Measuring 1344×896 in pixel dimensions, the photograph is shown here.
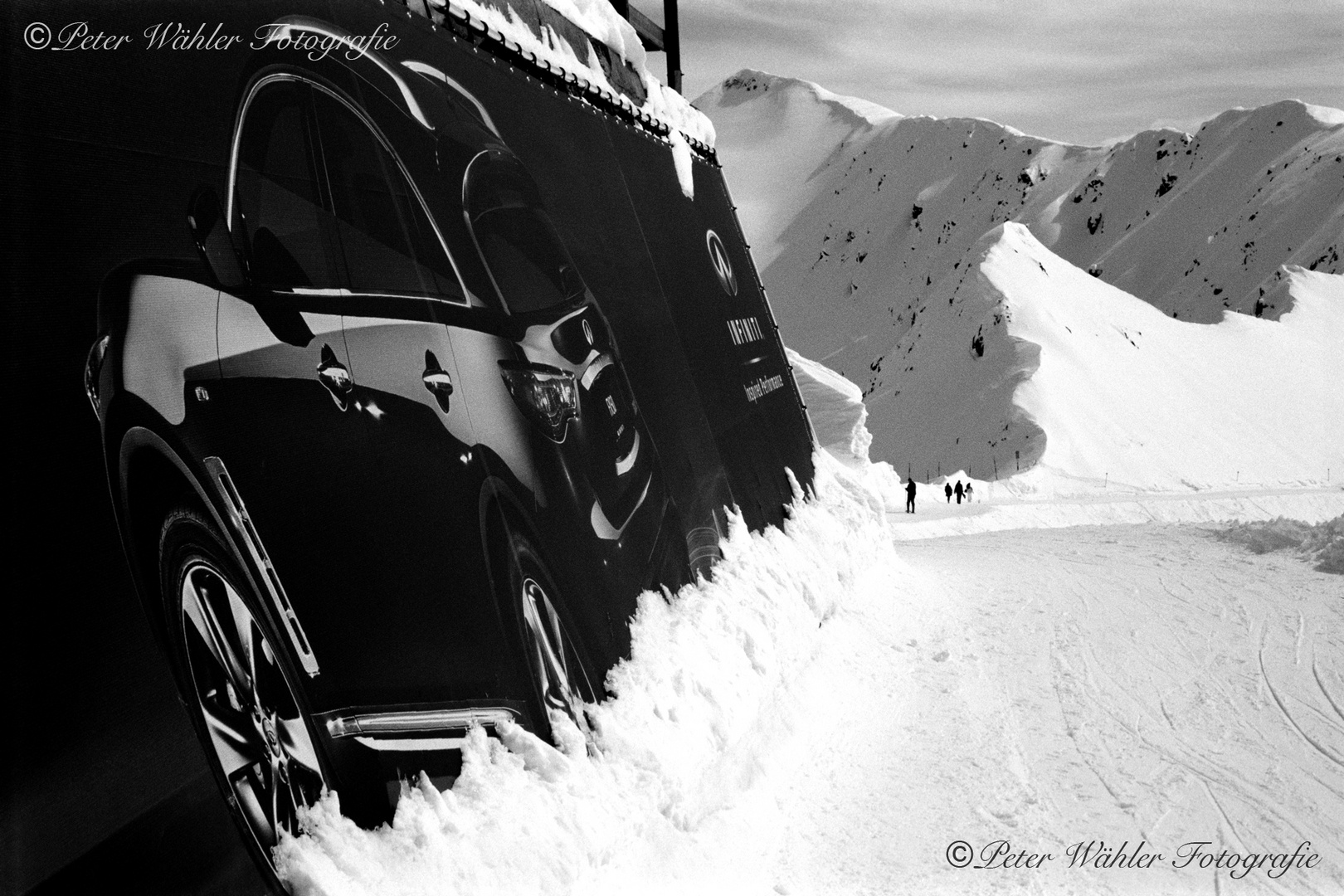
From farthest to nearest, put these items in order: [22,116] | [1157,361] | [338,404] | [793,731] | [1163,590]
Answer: [1157,361] < [1163,590] < [793,731] < [338,404] < [22,116]

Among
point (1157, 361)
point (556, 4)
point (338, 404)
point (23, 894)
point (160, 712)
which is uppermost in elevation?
point (556, 4)

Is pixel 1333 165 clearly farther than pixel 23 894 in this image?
Yes

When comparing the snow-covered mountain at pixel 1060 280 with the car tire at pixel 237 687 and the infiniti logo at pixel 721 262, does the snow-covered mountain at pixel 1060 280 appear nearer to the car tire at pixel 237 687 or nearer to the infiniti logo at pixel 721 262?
the infiniti logo at pixel 721 262

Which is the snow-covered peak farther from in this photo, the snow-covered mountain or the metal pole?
the metal pole

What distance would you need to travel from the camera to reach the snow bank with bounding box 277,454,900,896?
11.1 feet

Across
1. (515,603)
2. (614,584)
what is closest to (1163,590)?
(614,584)

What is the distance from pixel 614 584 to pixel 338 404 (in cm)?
215

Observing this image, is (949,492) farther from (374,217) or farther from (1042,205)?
(1042,205)

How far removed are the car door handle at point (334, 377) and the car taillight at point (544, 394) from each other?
1223 mm

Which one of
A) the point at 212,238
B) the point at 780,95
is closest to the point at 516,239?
the point at 212,238

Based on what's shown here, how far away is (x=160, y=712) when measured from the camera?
9.36 ft

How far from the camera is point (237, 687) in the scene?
3174mm

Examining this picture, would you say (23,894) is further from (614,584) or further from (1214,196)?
(1214,196)

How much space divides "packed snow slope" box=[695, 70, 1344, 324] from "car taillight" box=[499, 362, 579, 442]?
77426 mm
